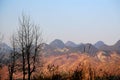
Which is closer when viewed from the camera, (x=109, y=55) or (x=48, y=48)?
(x=109, y=55)

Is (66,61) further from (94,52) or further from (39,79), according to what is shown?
(39,79)

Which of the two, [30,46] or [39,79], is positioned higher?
[30,46]

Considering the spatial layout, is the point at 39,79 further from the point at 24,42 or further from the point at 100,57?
the point at 100,57

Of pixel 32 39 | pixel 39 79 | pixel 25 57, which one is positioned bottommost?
pixel 39 79

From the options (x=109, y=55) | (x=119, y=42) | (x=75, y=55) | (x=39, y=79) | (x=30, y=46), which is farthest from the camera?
(x=119, y=42)

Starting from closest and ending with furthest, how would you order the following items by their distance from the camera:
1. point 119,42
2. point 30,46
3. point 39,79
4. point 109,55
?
point 30,46
point 39,79
point 109,55
point 119,42

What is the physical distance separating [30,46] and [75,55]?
113 m

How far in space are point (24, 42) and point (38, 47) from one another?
1420 mm

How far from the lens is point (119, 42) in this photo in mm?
188500

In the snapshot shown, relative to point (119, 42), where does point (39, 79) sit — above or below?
below

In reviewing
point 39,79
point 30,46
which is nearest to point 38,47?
point 30,46

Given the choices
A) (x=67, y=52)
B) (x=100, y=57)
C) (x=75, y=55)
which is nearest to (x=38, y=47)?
(x=100, y=57)

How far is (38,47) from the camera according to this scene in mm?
25625

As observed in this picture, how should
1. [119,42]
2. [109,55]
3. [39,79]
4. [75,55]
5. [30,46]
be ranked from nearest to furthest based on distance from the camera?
[30,46] → [39,79] → [109,55] → [75,55] → [119,42]
